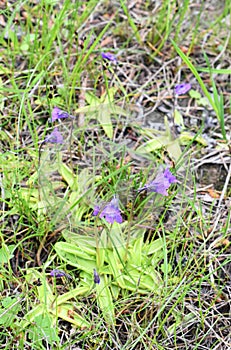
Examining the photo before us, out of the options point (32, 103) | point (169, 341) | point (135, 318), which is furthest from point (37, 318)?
point (32, 103)

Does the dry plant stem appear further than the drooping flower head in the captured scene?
Yes

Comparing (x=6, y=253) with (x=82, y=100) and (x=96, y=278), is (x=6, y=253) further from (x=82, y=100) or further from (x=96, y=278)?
(x=82, y=100)

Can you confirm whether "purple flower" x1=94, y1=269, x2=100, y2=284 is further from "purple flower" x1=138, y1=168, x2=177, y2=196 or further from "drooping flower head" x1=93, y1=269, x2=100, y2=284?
"purple flower" x1=138, y1=168, x2=177, y2=196

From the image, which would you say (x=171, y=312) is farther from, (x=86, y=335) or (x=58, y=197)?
(x=58, y=197)

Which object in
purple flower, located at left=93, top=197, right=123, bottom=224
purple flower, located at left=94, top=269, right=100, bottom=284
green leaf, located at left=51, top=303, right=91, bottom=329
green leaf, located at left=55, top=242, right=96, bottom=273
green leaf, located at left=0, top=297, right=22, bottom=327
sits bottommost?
green leaf, located at left=51, top=303, right=91, bottom=329

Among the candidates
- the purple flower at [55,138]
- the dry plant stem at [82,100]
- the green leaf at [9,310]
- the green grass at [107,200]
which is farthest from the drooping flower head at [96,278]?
the dry plant stem at [82,100]

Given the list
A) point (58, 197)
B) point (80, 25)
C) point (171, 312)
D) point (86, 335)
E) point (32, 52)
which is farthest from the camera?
point (80, 25)

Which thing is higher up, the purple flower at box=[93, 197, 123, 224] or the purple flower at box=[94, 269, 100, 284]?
the purple flower at box=[93, 197, 123, 224]

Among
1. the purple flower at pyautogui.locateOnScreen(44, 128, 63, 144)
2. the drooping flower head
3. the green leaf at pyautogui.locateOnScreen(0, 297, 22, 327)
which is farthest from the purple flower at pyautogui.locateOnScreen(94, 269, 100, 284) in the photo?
the purple flower at pyautogui.locateOnScreen(44, 128, 63, 144)

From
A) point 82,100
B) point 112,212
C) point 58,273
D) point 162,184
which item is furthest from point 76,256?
point 82,100
